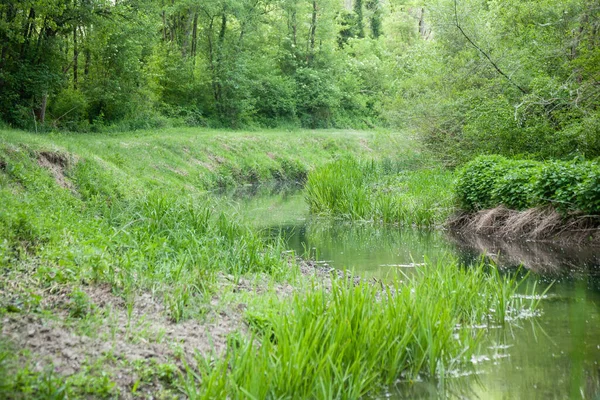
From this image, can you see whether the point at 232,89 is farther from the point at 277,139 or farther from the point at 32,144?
the point at 32,144

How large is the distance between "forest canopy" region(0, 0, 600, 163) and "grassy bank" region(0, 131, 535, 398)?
963cm

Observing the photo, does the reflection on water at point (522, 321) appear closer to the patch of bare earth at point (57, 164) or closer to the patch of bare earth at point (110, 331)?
the patch of bare earth at point (110, 331)

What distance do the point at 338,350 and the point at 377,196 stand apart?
1277 cm

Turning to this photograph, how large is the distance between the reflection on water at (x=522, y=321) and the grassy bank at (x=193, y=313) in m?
0.30

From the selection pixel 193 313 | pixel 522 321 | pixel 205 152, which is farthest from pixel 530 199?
pixel 205 152

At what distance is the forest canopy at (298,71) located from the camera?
680 inches

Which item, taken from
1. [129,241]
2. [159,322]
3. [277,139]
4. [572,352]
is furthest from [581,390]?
[277,139]

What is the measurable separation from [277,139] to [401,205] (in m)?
19.6

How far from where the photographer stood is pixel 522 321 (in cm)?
725

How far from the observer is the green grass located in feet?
51.5

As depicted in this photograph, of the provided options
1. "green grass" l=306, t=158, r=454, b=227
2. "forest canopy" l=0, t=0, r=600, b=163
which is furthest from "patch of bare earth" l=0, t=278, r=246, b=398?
"forest canopy" l=0, t=0, r=600, b=163

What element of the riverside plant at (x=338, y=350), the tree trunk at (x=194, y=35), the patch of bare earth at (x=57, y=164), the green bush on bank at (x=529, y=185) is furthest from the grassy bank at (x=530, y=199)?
the tree trunk at (x=194, y=35)

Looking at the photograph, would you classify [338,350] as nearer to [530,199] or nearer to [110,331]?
[110,331]

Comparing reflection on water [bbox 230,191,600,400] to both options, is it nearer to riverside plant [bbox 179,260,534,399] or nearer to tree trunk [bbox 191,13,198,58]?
riverside plant [bbox 179,260,534,399]
